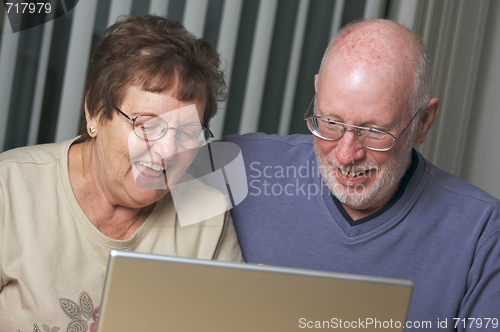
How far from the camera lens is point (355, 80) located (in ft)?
4.42

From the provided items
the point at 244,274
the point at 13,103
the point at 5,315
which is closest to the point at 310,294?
the point at 244,274

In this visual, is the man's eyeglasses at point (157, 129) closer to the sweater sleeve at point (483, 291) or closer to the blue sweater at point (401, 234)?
the blue sweater at point (401, 234)

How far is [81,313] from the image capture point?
4.03 ft

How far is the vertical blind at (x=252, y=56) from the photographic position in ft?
5.45

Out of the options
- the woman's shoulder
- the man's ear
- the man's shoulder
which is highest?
the man's ear

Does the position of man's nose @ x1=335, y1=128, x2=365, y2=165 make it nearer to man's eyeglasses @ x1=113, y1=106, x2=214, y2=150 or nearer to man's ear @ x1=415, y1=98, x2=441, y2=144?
man's ear @ x1=415, y1=98, x2=441, y2=144

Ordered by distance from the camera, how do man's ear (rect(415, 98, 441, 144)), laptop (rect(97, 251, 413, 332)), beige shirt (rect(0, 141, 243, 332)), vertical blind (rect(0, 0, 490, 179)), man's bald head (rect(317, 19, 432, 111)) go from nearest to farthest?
laptop (rect(97, 251, 413, 332)), beige shirt (rect(0, 141, 243, 332)), man's bald head (rect(317, 19, 432, 111)), man's ear (rect(415, 98, 441, 144)), vertical blind (rect(0, 0, 490, 179))

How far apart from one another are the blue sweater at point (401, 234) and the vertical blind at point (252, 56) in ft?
1.94

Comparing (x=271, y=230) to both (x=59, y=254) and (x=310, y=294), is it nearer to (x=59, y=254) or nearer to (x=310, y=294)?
(x=59, y=254)

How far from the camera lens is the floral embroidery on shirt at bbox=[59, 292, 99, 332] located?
1208 millimetres

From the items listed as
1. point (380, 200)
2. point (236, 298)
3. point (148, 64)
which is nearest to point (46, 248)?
point (148, 64)

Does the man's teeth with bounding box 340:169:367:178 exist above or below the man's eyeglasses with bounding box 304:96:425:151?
below

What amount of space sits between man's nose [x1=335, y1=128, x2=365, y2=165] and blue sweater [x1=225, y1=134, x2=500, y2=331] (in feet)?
0.71

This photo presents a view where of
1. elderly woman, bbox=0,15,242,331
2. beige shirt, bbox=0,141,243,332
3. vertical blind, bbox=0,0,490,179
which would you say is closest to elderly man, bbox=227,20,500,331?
elderly woman, bbox=0,15,242,331
